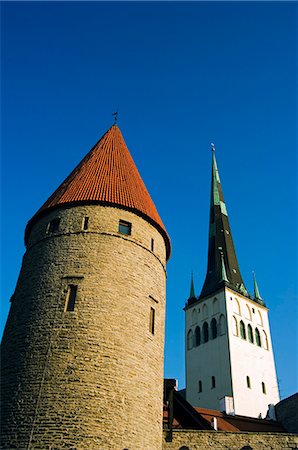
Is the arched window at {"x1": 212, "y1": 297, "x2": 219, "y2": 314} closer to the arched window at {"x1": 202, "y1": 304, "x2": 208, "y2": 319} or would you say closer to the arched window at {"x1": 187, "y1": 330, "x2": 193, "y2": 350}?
the arched window at {"x1": 202, "y1": 304, "x2": 208, "y2": 319}

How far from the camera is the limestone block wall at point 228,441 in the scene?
13875mm

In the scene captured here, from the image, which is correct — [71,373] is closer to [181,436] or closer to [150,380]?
[150,380]

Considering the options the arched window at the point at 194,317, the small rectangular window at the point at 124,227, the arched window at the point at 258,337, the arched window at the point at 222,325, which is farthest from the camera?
the arched window at the point at 194,317

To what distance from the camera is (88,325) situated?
37.7 feet

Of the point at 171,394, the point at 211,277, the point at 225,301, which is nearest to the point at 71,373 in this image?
the point at 171,394

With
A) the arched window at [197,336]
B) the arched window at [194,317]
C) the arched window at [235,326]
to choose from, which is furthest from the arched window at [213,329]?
the arched window at [194,317]

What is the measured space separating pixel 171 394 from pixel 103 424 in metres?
4.40

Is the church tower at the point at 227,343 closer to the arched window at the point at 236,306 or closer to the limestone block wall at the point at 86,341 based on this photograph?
the arched window at the point at 236,306

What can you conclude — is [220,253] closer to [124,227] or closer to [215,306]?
[215,306]

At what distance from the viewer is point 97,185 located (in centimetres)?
1437

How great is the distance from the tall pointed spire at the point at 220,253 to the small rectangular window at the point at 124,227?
26.1 metres

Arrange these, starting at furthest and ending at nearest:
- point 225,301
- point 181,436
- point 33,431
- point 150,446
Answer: point 225,301, point 181,436, point 150,446, point 33,431

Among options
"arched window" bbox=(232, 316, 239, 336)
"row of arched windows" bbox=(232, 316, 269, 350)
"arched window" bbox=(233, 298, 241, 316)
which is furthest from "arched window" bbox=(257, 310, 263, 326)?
"arched window" bbox=(232, 316, 239, 336)

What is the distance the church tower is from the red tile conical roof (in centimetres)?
2220
